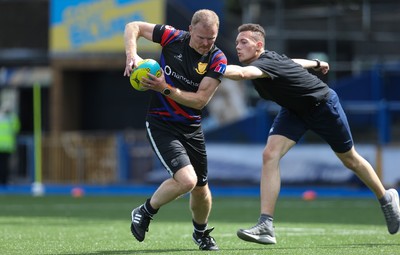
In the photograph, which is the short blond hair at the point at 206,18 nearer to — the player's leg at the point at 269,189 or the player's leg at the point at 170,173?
the player's leg at the point at 170,173

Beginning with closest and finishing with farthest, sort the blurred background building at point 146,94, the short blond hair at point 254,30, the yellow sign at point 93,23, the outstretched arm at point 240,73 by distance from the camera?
the outstretched arm at point 240,73 < the short blond hair at point 254,30 < the blurred background building at point 146,94 < the yellow sign at point 93,23

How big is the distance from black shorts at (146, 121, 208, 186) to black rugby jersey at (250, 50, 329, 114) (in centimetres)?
78

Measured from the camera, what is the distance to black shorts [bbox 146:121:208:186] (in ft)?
28.1

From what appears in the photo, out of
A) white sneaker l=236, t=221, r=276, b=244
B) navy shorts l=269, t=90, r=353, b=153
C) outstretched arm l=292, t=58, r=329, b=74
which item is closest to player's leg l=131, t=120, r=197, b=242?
white sneaker l=236, t=221, r=276, b=244

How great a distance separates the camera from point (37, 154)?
21.8 m

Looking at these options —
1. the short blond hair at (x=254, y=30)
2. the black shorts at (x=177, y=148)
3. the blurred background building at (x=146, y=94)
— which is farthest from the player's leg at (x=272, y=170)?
the blurred background building at (x=146, y=94)

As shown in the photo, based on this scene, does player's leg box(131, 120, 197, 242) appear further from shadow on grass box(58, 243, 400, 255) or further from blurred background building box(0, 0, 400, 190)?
blurred background building box(0, 0, 400, 190)

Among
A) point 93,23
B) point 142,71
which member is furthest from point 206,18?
point 93,23

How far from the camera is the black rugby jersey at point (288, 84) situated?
8969 millimetres

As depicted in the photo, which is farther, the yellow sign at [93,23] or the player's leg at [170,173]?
the yellow sign at [93,23]

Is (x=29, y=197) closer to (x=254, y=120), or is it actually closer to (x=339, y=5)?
(x=254, y=120)

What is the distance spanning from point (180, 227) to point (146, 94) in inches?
610

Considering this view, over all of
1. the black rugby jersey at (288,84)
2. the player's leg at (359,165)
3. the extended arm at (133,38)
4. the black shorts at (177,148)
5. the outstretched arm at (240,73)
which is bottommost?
the player's leg at (359,165)

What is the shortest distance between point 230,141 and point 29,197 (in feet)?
14.9
